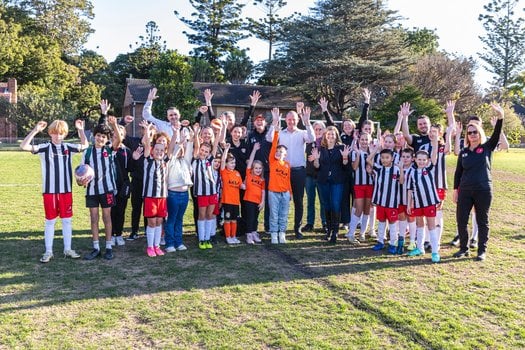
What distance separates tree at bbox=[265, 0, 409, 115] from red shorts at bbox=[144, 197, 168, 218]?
3015cm

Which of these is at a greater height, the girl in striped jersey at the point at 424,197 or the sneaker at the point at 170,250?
the girl in striped jersey at the point at 424,197

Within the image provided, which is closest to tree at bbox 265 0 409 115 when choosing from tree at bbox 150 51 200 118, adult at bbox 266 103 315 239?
tree at bbox 150 51 200 118

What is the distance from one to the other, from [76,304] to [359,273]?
10.5 feet

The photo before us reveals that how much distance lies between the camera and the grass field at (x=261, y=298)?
12.3 feet

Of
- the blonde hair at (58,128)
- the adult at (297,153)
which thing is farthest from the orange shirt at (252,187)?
the blonde hair at (58,128)

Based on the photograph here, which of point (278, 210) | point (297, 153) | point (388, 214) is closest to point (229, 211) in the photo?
point (278, 210)

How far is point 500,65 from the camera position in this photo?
2191 inches

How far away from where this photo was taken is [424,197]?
6156 millimetres

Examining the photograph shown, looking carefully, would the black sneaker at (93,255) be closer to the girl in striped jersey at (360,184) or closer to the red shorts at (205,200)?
the red shorts at (205,200)

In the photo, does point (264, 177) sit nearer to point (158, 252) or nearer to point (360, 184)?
point (360, 184)

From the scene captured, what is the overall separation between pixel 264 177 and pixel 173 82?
2775cm

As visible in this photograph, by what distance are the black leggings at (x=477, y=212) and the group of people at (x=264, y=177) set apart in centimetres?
1

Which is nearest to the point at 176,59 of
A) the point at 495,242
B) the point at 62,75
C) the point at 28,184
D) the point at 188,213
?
the point at 62,75

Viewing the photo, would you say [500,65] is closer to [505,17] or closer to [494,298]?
[505,17]
